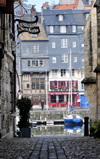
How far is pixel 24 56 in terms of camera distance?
62.4 metres

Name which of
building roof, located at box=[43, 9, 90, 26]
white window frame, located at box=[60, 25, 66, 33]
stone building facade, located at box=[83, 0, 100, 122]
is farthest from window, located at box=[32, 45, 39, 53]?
stone building facade, located at box=[83, 0, 100, 122]

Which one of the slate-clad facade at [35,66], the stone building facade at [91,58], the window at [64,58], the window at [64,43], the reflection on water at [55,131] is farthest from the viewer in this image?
the window at [64,43]

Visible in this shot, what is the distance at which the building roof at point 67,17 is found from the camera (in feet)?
211

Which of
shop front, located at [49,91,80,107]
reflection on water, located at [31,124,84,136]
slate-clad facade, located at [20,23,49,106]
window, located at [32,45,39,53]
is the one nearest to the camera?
reflection on water, located at [31,124,84,136]

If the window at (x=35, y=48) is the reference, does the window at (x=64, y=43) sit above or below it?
above

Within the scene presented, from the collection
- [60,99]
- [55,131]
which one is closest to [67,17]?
[60,99]

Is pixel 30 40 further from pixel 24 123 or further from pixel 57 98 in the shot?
pixel 24 123

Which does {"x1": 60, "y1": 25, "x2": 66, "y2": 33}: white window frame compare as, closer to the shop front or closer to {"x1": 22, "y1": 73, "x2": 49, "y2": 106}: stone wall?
{"x1": 22, "y1": 73, "x2": 49, "y2": 106}: stone wall

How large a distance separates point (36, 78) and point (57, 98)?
521 cm

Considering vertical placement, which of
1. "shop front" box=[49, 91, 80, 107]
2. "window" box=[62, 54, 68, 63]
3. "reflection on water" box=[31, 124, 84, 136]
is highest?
"window" box=[62, 54, 68, 63]

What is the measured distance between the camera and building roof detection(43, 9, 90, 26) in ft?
211

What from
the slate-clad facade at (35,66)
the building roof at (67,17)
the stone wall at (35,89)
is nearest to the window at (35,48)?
the slate-clad facade at (35,66)

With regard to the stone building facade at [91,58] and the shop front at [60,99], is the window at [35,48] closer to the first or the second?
the shop front at [60,99]

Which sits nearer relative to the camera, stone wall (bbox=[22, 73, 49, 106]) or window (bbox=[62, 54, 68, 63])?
stone wall (bbox=[22, 73, 49, 106])
